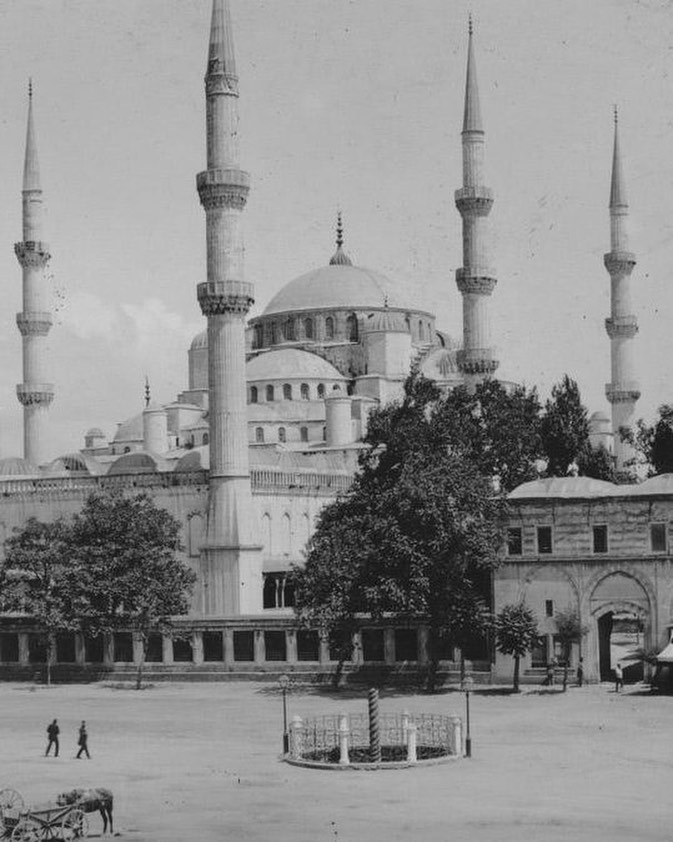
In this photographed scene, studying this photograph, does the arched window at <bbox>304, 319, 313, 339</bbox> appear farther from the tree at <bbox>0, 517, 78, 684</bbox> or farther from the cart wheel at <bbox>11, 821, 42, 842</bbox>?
the cart wheel at <bbox>11, 821, 42, 842</bbox>

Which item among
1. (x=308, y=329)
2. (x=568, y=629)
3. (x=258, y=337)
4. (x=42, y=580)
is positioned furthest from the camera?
(x=258, y=337)

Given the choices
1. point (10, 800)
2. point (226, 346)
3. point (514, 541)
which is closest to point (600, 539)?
point (514, 541)

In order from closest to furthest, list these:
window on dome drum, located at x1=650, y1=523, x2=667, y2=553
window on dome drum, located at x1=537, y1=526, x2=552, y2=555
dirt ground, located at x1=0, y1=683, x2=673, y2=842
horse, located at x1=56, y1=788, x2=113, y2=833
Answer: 1. horse, located at x1=56, y1=788, x2=113, y2=833
2. dirt ground, located at x1=0, y1=683, x2=673, y2=842
3. window on dome drum, located at x1=650, y1=523, x2=667, y2=553
4. window on dome drum, located at x1=537, y1=526, x2=552, y2=555

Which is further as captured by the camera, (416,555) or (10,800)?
(416,555)

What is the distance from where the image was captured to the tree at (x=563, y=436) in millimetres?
68812

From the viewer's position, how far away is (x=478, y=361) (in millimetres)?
66812

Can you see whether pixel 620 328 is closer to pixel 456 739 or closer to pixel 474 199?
pixel 474 199

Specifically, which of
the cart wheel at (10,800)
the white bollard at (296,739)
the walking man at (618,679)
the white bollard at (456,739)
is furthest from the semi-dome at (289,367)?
the cart wheel at (10,800)

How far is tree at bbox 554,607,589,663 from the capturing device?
145 feet

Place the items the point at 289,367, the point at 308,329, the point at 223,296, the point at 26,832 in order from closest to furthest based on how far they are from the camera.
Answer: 1. the point at 26,832
2. the point at 223,296
3. the point at 289,367
4. the point at 308,329

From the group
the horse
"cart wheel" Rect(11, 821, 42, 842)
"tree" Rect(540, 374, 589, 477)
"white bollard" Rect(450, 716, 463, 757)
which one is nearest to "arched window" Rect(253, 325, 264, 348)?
"tree" Rect(540, 374, 589, 477)

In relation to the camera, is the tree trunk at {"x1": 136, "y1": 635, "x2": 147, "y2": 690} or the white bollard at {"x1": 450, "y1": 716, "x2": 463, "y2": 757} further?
the tree trunk at {"x1": 136, "y1": 635, "x2": 147, "y2": 690}

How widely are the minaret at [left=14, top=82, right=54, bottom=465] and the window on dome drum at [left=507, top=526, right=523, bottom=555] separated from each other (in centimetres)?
3228

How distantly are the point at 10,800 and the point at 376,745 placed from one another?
8.01m
